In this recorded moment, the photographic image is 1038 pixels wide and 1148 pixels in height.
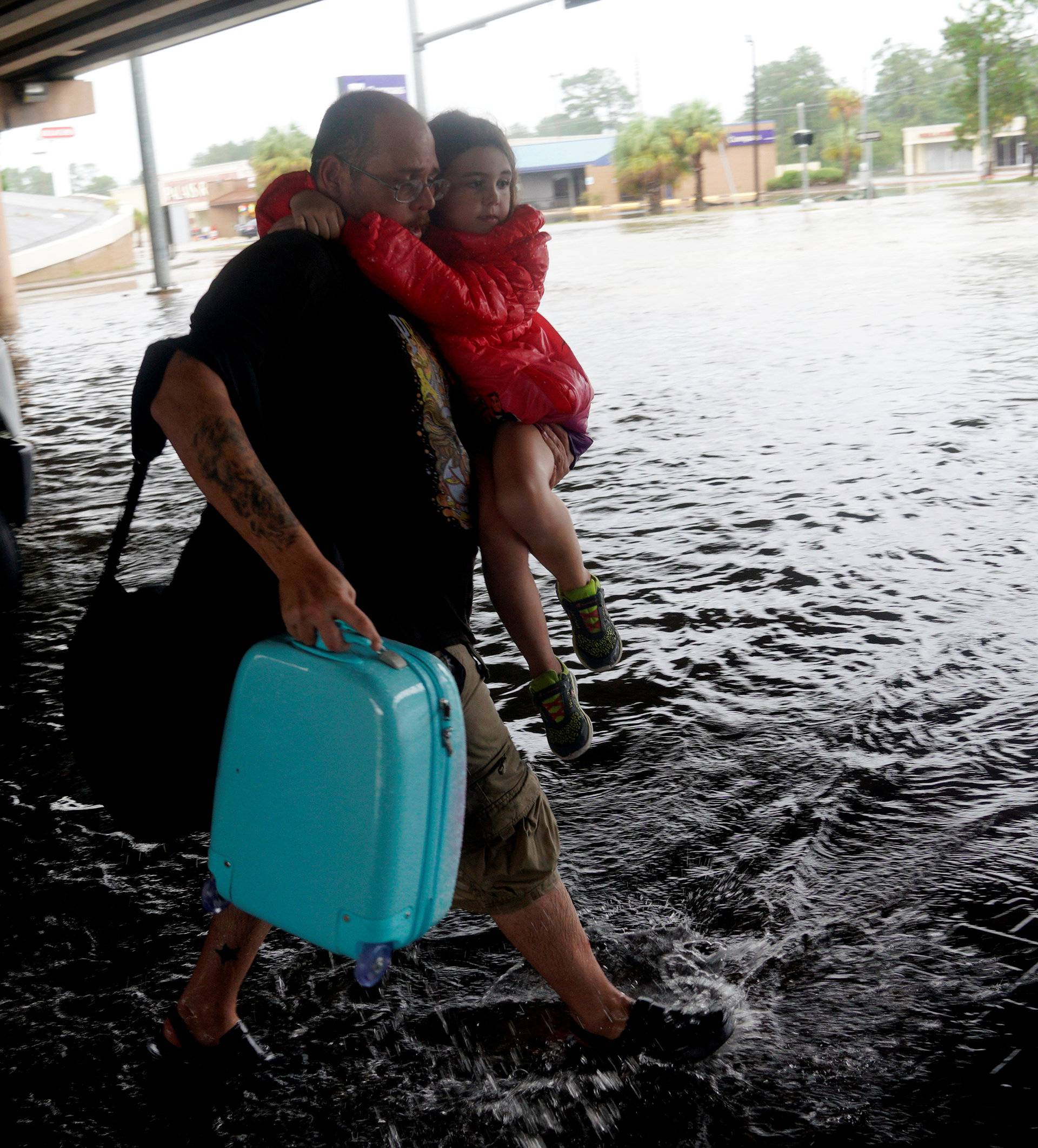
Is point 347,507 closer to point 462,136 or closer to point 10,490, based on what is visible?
point 462,136

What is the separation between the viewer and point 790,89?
95938 mm

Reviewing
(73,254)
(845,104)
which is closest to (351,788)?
(73,254)

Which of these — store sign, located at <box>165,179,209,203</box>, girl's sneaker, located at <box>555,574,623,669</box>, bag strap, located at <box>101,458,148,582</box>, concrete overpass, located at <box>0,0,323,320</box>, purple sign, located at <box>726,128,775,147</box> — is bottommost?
girl's sneaker, located at <box>555,574,623,669</box>

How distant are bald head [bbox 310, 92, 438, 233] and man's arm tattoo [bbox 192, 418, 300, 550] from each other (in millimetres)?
527

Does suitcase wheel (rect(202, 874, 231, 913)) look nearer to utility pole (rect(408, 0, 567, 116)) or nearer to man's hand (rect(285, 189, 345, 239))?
man's hand (rect(285, 189, 345, 239))

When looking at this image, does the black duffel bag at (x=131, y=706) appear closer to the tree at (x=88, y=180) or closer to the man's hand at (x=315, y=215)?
the man's hand at (x=315, y=215)

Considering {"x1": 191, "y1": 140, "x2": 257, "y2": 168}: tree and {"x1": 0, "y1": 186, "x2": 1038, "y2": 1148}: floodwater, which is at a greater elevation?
{"x1": 191, "y1": 140, "x2": 257, "y2": 168}: tree

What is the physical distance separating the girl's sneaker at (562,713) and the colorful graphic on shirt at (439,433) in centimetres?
52

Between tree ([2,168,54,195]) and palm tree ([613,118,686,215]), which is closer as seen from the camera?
palm tree ([613,118,686,215])

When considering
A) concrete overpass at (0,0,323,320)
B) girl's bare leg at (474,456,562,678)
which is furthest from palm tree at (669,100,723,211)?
girl's bare leg at (474,456,562,678)

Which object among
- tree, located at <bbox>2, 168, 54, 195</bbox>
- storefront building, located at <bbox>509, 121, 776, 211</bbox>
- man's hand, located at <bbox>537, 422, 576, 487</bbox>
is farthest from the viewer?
tree, located at <bbox>2, 168, 54, 195</bbox>

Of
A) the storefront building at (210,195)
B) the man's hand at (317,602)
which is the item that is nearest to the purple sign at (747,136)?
the storefront building at (210,195)

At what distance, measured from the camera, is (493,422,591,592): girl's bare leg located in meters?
2.24

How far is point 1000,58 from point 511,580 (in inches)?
2181
